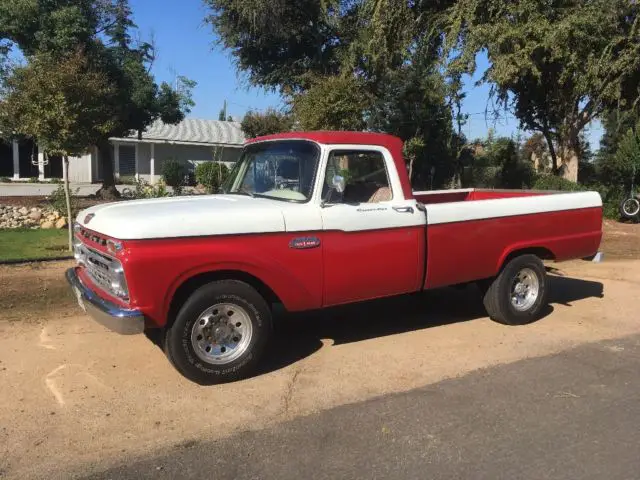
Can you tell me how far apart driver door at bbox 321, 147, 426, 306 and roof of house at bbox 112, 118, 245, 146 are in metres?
28.9

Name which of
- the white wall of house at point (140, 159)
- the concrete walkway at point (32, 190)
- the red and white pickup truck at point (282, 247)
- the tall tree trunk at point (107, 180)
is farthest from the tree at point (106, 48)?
the white wall of house at point (140, 159)

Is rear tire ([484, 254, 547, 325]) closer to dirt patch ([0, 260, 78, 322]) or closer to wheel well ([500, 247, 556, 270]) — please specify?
wheel well ([500, 247, 556, 270])

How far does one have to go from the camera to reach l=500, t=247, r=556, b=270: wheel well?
666 cm

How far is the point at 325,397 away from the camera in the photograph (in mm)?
4680

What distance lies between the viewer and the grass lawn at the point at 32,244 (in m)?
9.80

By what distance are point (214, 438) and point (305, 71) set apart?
64.4 feet

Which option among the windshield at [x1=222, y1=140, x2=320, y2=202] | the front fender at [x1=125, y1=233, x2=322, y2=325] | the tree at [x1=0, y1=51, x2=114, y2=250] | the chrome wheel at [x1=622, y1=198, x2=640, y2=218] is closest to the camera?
the front fender at [x1=125, y1=233, x2=322, y2=325]

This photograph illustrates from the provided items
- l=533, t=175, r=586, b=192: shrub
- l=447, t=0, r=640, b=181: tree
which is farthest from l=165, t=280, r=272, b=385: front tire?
l=533, t=175, r=586, b=192: shrub

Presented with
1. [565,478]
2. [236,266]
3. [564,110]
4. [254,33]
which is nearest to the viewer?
[565,478]

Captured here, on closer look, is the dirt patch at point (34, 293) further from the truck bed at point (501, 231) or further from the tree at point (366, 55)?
the tree at point (366, 55)

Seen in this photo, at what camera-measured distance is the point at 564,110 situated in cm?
1931

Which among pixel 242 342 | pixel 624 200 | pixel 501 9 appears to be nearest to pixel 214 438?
pixel 242 342

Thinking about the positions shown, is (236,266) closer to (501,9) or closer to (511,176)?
(501,9)

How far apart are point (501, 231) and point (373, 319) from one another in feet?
5.75
